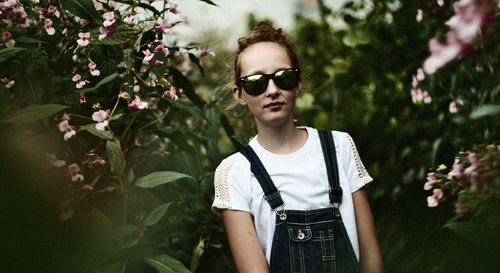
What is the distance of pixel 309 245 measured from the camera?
3.74 ft

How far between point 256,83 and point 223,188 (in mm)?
296

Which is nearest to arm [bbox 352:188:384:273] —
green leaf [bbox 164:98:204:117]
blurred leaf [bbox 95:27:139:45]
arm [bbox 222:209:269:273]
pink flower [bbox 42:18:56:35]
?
arm [bbox 222:209:269:273]

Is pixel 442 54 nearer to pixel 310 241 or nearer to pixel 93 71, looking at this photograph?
pixel 310 241

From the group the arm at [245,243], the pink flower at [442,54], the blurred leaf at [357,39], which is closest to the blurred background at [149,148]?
the pink flower at [442,54]

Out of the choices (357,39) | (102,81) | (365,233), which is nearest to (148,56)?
(102,81)

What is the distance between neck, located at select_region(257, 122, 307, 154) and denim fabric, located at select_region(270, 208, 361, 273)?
198mm

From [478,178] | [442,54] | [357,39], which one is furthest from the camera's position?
[357,39]

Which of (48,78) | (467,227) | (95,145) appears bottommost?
(467,227)

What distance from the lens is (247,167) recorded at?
1241mm

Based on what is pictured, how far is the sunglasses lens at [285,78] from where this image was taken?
1.19 meters

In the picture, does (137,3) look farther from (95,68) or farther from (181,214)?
(181,214)

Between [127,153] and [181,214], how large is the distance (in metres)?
0.44

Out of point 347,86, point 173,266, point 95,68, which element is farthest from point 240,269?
point 347,86

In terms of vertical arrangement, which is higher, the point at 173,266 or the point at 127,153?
the point at 127,153
